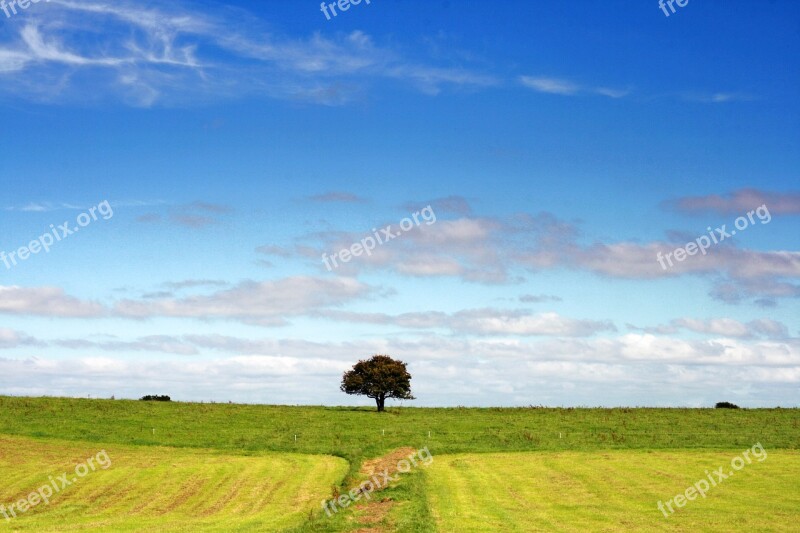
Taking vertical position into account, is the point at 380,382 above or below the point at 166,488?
above

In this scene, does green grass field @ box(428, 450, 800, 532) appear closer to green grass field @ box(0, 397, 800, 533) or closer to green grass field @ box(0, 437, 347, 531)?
green grass field @ box(0, 397, 800, 533)

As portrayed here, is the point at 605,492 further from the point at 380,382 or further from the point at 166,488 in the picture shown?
the point at 380,382

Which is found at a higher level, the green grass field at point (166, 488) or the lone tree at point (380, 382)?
the lone tree at point (380, 382)

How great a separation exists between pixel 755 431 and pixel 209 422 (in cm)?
5961

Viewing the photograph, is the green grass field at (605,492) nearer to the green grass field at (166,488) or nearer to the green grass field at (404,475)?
the green grass field at (404,475)

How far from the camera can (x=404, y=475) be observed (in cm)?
5241

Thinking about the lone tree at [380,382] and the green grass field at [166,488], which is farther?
the lone tree at [380,382]

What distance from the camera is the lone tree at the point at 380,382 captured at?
11169cm

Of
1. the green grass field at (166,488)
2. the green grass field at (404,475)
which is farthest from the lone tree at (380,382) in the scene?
the green grass field at (166,488)

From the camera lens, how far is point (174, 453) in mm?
70562

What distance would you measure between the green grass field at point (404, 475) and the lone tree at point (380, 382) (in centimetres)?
281

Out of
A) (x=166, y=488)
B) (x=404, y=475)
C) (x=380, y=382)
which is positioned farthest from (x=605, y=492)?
(x=380, y=382)

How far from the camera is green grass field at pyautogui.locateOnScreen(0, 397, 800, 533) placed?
39344 mm

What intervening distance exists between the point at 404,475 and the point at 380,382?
59.5 metres
